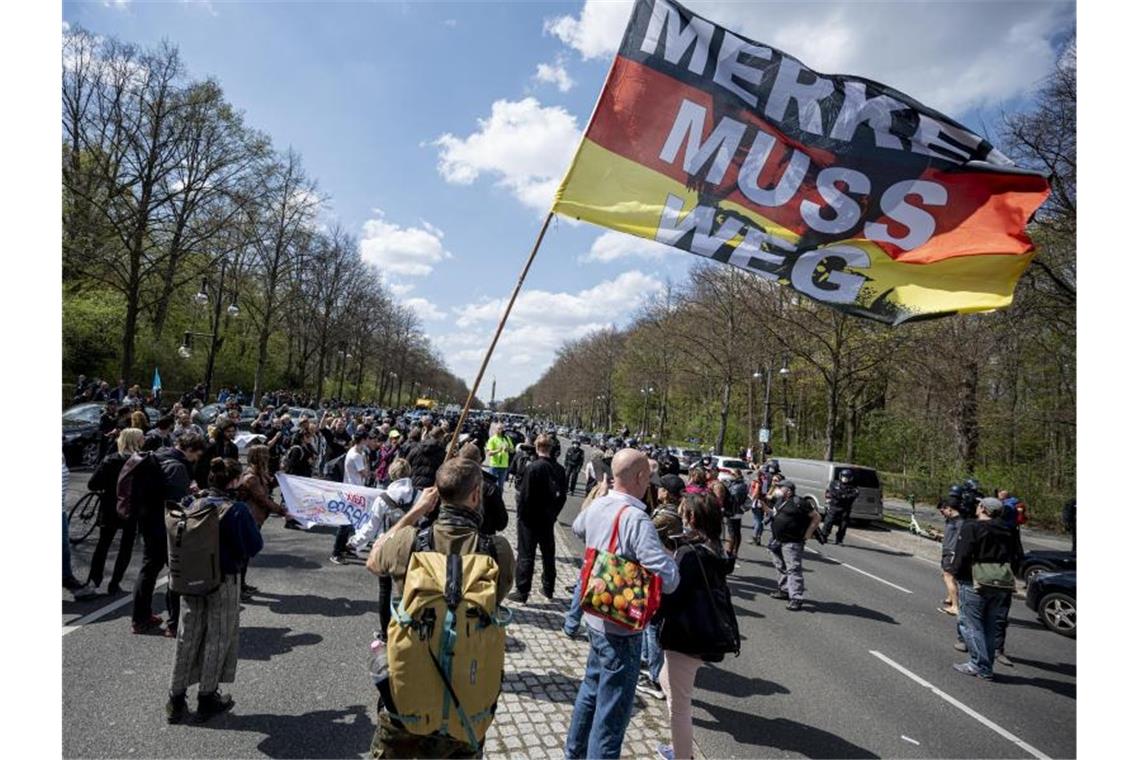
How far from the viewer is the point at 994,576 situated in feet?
19.9

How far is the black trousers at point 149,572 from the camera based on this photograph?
5.09m

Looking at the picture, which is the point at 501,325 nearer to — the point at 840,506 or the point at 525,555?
the point at 525,555

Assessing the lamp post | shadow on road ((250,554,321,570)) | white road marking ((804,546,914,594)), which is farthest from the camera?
the lamp post

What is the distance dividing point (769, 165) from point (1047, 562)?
10.1m

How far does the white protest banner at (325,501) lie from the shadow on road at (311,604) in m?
1.14

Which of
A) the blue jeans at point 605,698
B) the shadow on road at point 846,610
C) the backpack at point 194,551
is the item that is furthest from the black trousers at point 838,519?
the backpack at point 194,551

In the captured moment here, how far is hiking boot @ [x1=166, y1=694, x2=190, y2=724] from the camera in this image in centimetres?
377

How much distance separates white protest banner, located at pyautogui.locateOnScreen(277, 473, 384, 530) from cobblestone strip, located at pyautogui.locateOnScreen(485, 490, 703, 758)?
2.54 metres

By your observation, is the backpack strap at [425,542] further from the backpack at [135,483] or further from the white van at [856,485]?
the white van at [856,485]

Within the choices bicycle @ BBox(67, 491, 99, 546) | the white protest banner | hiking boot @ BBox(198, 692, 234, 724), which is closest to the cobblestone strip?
hiking boot @ BBox(198, 692, 234, 724)

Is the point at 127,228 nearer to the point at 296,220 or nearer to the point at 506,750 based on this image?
the point at 296,220

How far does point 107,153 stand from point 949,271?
31489 mm

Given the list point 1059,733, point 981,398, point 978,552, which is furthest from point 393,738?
point 981,398

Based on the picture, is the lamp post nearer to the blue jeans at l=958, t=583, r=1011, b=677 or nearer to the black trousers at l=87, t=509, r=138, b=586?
the black trousers at l=87, t=509, r=138, b=586
